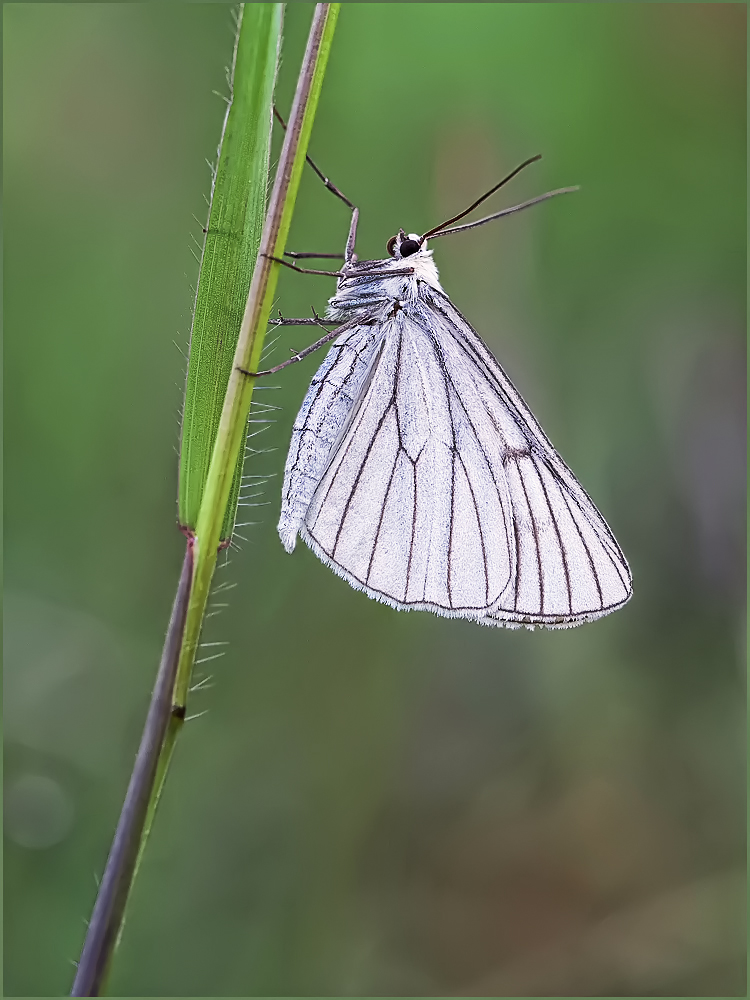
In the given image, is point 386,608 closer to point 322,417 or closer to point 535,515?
point 535,515

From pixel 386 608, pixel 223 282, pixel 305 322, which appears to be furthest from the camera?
pixel 386 608

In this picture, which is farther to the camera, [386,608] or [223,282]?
[386,608]

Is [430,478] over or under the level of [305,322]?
under

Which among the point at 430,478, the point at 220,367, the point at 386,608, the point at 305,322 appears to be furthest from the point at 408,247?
the point at 386,608

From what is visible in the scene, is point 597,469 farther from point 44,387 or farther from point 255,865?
point 44,387

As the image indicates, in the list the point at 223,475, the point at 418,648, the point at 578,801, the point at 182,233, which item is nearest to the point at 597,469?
the point at 418,648

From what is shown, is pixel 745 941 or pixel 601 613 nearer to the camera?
pixel 601 613

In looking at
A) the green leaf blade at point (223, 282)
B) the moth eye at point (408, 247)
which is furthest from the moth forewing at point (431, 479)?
the green leaf blade at point (223, 282)
